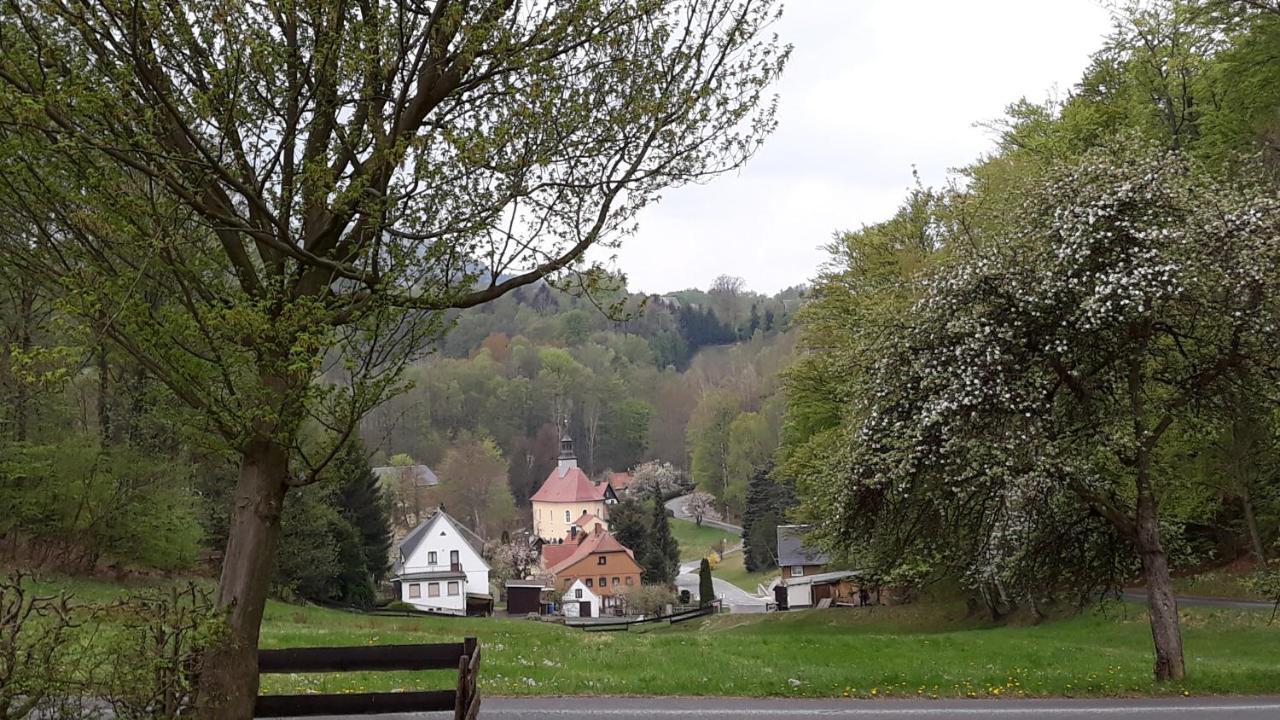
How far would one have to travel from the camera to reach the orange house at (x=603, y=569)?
75.2m

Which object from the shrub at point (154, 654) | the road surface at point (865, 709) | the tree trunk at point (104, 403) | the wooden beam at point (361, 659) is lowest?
the road surface at point (865, 709)

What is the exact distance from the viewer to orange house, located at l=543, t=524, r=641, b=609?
247 feet

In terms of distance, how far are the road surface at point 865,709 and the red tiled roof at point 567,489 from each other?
333 feet

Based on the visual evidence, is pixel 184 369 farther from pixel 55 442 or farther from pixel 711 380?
pixel 711 380

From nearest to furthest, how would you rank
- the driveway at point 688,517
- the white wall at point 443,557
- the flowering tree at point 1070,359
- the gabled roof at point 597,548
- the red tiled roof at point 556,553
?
the flowering tree at point 1070,359
the white wall at point 443,557
the gabled roof at point 597,548
the red tiled roof at point 556,553
the driveway at point 688,517

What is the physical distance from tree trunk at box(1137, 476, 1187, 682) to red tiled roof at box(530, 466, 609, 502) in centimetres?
10026

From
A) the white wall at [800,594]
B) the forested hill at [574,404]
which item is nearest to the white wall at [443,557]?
the white wall at [800,594]

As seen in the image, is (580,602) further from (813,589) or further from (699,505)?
(699,505)

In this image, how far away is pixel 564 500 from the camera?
114 m

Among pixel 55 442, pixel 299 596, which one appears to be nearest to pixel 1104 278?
pixel 55 442

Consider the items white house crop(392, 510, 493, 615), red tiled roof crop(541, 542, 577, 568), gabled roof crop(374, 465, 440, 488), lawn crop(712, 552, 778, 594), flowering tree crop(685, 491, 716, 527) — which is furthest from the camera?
flowering tree crop(685, 491, 716, 527)

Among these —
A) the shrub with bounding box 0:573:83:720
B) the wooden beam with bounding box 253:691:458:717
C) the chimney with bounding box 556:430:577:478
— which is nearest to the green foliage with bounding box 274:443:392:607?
the wooden beam with bounding box 253:691:458:717

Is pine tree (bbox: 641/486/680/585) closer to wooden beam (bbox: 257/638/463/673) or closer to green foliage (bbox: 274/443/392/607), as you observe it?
green foliage (bbox: 274/443/392/607)

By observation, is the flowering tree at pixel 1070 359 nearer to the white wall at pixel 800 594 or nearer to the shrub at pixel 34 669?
the shrub at pixel 34 669
